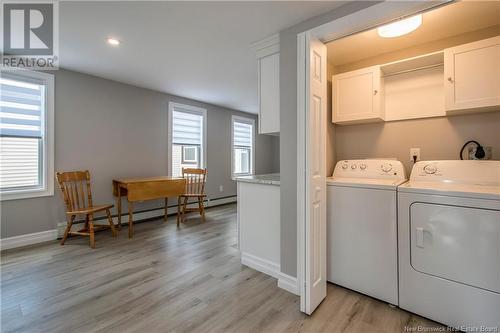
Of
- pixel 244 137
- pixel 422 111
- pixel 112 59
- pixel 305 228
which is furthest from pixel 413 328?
pixel 244 137

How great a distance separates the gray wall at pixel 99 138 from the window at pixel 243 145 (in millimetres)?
1286

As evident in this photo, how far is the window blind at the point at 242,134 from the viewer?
5.84 metres

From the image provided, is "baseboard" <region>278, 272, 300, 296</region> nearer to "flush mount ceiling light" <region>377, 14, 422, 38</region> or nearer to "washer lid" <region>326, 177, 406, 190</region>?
"washer lid" <region>326, 177, 406, 190</region>

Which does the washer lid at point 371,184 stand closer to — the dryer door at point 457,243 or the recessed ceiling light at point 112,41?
the dryer door at point 457,243

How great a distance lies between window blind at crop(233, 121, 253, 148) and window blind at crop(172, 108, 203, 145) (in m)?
1.09

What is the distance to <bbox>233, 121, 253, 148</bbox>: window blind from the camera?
5836 millimetres

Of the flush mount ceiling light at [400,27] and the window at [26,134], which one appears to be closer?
the flush mount ceiling light at [400,27]

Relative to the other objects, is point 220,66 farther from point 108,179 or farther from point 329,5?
point 108,179

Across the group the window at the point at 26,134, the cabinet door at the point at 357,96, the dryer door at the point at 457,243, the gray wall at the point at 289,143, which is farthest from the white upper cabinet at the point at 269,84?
the window at the point at 26,134

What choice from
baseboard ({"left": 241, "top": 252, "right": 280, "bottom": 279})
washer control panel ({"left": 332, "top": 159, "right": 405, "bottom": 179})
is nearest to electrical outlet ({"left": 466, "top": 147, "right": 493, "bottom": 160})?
washer control panel ({"left": 332, "top": 159, "right": 405, "bottom": 179})

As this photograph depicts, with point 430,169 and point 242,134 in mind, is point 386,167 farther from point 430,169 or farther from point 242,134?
point 242,134

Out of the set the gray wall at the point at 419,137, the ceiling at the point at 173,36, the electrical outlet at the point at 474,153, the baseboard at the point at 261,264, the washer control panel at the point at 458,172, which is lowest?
the baseboard at the point at 261,264

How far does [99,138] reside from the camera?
11.6ft

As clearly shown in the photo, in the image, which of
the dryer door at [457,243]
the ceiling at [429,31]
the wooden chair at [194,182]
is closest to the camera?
the dryer door at [457,243]
